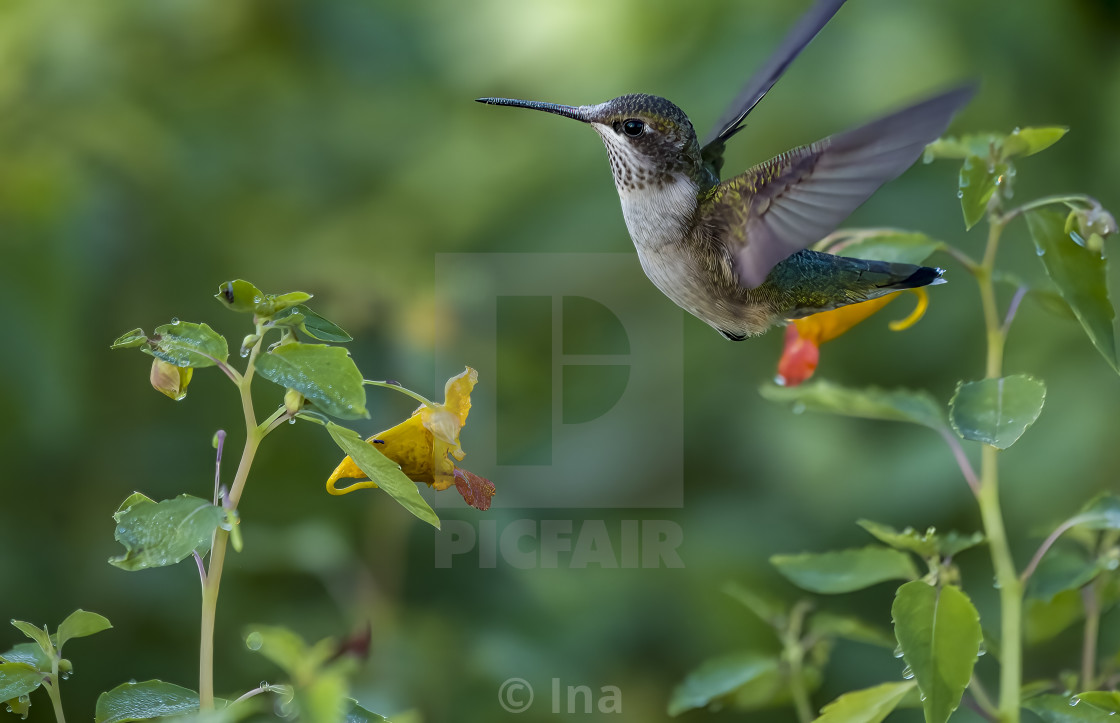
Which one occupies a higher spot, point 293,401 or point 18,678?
point 293,401

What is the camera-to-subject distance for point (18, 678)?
1097mm

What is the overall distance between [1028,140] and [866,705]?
785 millimetres

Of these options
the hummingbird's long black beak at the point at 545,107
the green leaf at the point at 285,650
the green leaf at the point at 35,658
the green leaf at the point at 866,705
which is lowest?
the green leaf at the point at 866,705

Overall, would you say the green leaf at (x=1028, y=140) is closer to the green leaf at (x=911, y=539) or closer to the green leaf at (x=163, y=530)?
the green leaf at (x=911, y=539)

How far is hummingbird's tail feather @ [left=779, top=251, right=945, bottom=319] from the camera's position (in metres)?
1.62

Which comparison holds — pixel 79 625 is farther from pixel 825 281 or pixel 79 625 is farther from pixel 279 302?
pixel 825 281

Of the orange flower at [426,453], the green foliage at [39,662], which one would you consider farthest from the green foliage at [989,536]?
the green foliage at [39,662]

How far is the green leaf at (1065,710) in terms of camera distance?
1.28 meters

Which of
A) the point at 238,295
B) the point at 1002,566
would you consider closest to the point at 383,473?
the point at 238,295

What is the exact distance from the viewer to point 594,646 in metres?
2.68

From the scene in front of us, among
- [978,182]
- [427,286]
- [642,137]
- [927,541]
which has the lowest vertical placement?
[927,541]

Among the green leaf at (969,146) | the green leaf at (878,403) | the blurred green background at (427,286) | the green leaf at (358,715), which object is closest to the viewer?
the green leaf at (358,715)

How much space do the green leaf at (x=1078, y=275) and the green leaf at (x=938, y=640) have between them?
1.21ft

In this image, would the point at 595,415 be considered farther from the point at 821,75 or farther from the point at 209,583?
the point at 209,583
